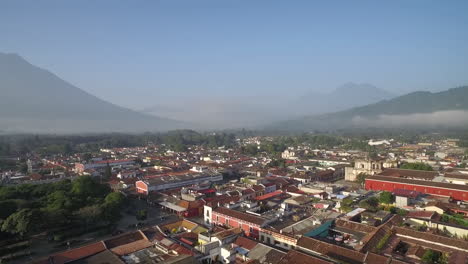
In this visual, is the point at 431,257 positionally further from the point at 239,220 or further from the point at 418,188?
the point at 418,188

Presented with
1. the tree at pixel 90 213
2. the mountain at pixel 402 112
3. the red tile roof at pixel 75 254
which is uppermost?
the mountain at pixel 402 112

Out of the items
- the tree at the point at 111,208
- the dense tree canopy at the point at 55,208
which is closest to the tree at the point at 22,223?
the dense tree canopy at the point at 55,208

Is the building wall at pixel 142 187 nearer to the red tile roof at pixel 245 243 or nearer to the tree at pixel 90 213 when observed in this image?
the tree at pixel 90 213

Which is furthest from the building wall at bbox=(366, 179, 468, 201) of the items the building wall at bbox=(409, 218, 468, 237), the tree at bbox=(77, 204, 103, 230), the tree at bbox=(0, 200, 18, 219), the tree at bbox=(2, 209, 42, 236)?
the tree at bbox=(0, 200, 18, 219)

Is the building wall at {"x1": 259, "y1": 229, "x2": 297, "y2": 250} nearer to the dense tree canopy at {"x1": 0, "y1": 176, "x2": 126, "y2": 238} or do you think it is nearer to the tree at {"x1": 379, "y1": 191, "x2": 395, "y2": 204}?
the dense tree canopy at {"x1": 0, "y1": 176, "x2": 126, "y2": 238}

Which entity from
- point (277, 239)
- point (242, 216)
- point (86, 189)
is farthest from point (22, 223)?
point (277, 239)

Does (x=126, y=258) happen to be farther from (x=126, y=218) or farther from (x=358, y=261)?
(x=358, y=261)
